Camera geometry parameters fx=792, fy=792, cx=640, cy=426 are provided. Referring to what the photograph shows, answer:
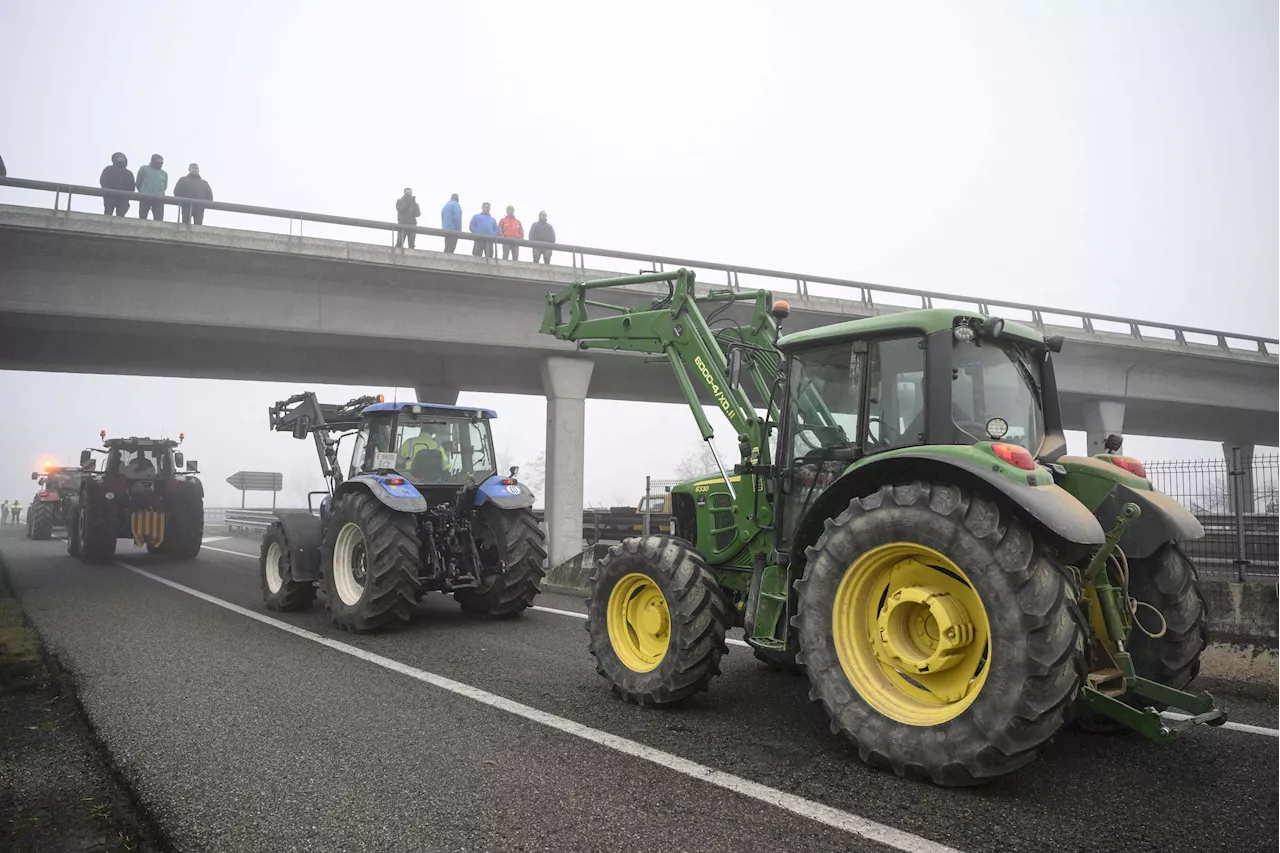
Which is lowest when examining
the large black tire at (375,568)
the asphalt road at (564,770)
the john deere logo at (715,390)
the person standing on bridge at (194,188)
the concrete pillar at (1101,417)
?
the asphalt road at (564,770)

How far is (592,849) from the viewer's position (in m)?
2.93

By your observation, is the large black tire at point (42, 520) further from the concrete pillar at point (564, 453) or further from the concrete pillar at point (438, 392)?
the concrete pillar at point (564, 453)

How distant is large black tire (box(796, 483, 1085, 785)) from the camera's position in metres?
3.27

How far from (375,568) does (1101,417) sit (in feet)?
66.0

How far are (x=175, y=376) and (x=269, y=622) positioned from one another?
12846 millimetres

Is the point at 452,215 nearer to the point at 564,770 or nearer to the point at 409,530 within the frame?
the point at 409,530

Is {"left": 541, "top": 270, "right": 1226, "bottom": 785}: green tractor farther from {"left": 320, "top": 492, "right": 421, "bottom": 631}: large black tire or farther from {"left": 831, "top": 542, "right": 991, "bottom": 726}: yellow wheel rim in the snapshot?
{"left": 320, "top": 492, "right": 421, "bottom": 631}: large black tire

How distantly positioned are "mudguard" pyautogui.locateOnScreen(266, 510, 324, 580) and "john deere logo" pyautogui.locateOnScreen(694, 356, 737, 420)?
5.37 m

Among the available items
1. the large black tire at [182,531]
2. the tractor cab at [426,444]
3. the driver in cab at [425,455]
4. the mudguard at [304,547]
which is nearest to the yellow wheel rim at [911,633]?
the tractor cab at [426,444]

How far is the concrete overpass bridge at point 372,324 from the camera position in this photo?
1326 centimetres

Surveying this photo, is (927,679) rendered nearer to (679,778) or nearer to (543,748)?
(679,778)

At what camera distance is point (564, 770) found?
3.79m

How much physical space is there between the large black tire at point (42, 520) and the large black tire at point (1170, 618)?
27887 millimetres

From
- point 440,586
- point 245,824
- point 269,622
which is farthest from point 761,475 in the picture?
point 269,622
